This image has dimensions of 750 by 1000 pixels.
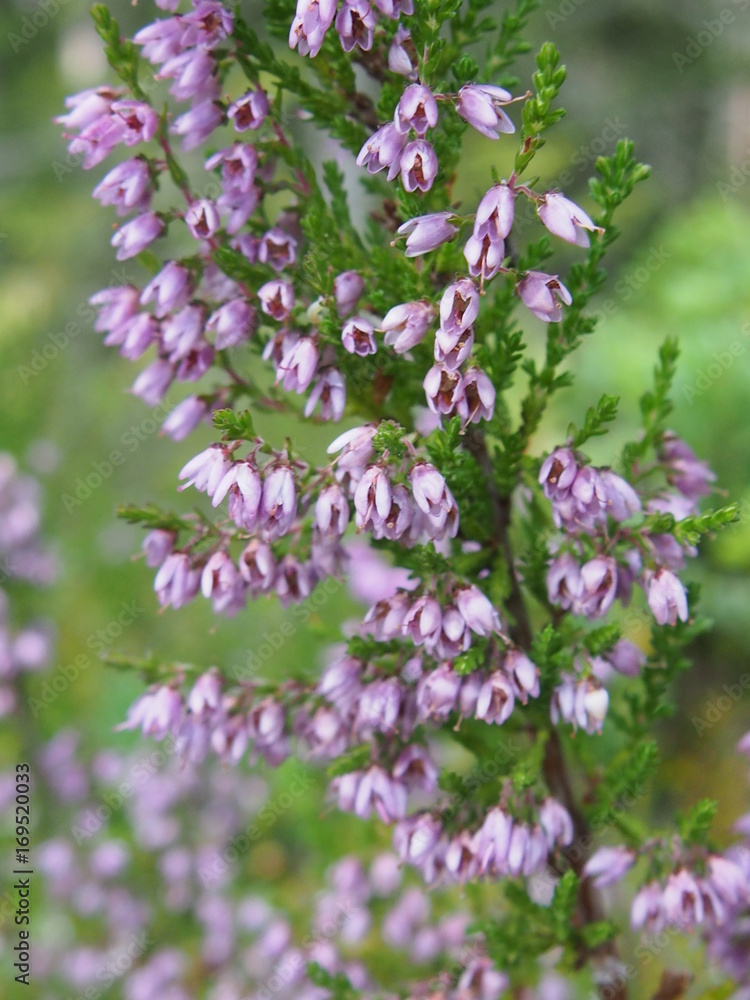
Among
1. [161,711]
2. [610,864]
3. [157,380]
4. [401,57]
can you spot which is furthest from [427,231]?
[610,864]

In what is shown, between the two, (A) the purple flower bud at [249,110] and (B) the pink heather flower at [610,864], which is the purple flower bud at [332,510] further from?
(B) the pink heather flower at [610,864]

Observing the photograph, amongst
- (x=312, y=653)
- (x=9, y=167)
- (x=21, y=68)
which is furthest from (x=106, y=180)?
(x=21, y=68)

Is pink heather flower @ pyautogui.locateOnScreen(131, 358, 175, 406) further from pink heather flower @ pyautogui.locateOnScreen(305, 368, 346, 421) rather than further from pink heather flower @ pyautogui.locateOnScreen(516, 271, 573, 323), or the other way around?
pink heather flower @ pyautogui.locateOnScreen(516, 271, 573, 323)

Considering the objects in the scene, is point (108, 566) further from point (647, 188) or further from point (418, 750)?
point (647, 188)

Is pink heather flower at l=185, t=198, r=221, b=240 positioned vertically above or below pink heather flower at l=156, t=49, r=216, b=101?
below

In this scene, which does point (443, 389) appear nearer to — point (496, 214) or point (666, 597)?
point (496, 214)

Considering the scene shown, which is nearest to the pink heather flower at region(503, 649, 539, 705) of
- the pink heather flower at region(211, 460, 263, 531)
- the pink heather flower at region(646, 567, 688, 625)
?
the pink heather flower at region(646, 567, 688, 625)
